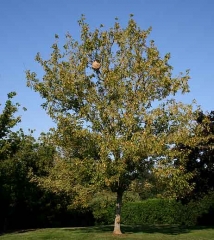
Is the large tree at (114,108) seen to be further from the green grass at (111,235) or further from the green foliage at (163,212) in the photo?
the green foliage at (163,212)

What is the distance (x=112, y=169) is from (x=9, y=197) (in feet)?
47.6

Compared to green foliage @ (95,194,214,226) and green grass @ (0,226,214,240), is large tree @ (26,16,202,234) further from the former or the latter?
green foliage @ (95,194,214,226)

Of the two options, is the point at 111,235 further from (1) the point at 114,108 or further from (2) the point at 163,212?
(2) the point at 163,212

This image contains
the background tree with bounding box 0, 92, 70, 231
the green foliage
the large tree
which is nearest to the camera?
the large tree

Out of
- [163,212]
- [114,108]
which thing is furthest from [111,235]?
[163,212]

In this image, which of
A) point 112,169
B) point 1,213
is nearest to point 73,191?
point 112,169

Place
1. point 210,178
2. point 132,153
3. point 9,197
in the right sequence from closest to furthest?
point 132,153, point 210,178, point 9,197

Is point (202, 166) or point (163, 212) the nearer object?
point (202, 166)

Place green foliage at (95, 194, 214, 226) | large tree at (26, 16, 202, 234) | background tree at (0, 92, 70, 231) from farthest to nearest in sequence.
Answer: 1. green foliage at (95, 194, 214, 226)
2. background tree at (0, 92, 70, 231)
3. large tree at (26, 16, 202, 234)

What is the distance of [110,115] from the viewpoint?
1962cm

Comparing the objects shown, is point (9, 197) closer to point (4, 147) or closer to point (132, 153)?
point (4, 147)

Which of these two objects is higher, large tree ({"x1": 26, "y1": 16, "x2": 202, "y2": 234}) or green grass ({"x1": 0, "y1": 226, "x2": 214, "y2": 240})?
large tree ({"x1": 26, "y1": 16, "x2": 202, "y2": 234})

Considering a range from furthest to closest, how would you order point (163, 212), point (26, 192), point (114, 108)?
point (163, 212) < point (26, 192) < point (114, 108)

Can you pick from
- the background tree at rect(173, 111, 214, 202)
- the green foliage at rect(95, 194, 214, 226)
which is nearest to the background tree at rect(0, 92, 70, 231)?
the green foliage at rect(95, 194, 214, 226)
